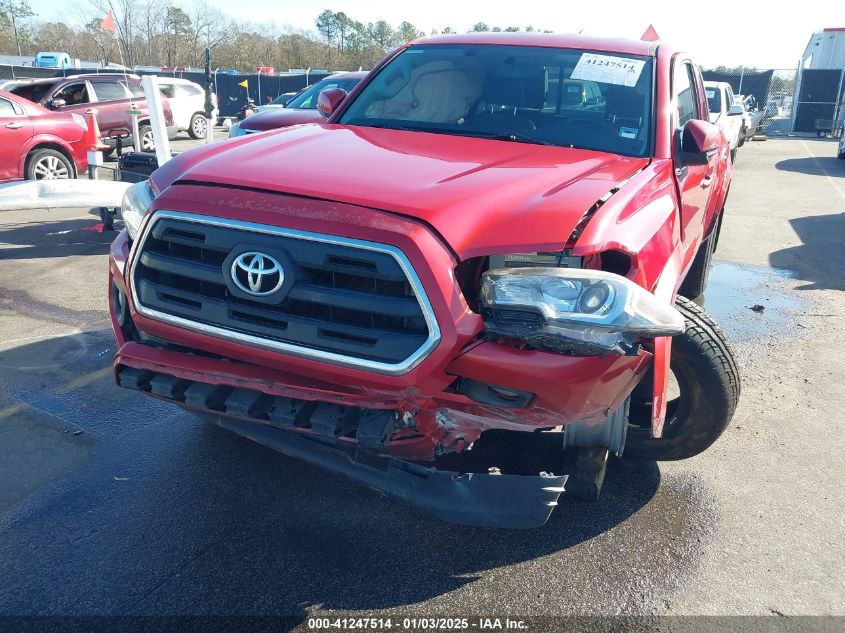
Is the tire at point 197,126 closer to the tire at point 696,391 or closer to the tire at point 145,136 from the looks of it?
the tire at point 145,136

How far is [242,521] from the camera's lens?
307 cm

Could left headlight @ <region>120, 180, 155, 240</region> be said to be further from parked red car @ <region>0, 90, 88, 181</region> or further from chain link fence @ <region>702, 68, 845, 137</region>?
chain link fence @ <region>702, 68, 845, 137</region>

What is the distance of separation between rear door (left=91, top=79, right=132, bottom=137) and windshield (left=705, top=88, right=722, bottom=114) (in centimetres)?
1237

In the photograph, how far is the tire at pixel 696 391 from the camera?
3.14m

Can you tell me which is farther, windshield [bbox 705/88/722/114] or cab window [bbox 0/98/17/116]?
windshield [bbox 705/88/722/114]

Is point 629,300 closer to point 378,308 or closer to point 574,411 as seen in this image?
point 574,411

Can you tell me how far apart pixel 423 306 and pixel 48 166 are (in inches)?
397

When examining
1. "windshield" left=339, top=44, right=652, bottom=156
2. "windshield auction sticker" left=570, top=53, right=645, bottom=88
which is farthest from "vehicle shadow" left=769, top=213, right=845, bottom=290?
"windshield" left=339, top=44, right=652, bottom=156

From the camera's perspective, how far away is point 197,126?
1941 cm

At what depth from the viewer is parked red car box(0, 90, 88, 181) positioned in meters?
9.95

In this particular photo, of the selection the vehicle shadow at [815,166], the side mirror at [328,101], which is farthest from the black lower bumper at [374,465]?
the vehicle shadow at [815,166]

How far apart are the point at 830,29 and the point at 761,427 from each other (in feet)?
111

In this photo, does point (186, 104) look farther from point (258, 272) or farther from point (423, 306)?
point (423, 306)

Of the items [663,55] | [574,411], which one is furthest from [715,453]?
[663,55]
